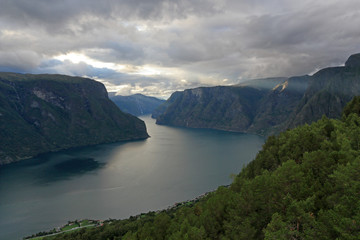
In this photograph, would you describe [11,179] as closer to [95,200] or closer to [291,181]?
[95,200]

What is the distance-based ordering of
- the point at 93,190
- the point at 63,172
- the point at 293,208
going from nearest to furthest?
1. the point at 293,208
2. the point at 93,190
3. the point at 63,172

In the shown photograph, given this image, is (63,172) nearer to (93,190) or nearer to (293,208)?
(93,190)

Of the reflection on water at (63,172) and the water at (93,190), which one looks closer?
the water at (93,190)

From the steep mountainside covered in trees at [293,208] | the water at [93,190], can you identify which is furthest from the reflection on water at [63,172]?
the steep mountainside covered in trees at [293,208]

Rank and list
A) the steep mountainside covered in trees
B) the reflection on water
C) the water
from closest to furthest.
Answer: the steep mountainside covered in trees → the water → the reflection on water

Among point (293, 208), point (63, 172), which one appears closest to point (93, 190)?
point (63, 172)

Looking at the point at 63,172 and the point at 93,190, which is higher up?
the point at 63,172

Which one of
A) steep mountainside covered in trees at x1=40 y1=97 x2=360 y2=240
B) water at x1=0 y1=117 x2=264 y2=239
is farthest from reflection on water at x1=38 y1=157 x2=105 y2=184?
steep mountainside covered in trees at x1=40 y1=97 x2=360 y2=240

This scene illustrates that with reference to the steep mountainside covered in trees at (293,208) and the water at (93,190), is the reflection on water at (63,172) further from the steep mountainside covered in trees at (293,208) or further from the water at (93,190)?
the steep mountainside covered in trees at (293,208)

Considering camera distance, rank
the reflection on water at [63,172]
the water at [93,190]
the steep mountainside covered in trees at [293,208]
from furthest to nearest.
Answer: the reflection on water at [63,172] < the water at [93,190] < the steep mountainside covered in trees at [293,208]

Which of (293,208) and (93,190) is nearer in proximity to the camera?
(293,208)

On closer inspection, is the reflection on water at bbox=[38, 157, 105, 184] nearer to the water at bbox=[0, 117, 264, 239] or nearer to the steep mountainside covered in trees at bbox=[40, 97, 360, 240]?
the water at bbox=[0, 117, 264, 239]
